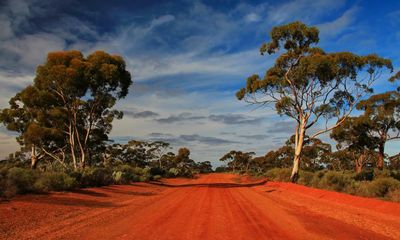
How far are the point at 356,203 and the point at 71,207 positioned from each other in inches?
497

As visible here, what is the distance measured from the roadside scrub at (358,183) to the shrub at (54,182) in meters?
16.0

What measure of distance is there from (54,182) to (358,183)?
18091mm

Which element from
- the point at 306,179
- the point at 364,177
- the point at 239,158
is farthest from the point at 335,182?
the point at 239,158

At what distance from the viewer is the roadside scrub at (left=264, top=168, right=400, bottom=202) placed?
2022 cm

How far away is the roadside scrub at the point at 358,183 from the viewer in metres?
20.2

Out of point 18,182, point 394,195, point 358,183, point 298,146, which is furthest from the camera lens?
point 298,146

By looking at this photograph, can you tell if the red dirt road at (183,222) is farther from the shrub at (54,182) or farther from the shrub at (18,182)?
the shrub at (54,182)

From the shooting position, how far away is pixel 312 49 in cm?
3222

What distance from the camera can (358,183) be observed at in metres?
24.3

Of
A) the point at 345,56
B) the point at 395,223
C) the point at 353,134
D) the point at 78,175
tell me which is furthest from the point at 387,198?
the point at 353,134

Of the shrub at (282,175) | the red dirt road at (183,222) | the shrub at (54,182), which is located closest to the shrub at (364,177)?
the shrub at (282,175)

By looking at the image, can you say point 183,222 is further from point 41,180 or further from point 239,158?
point 239,158

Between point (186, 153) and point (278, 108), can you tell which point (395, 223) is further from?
point (186, 153)

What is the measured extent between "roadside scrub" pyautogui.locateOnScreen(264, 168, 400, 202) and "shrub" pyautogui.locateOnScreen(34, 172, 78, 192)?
52.6 ft
